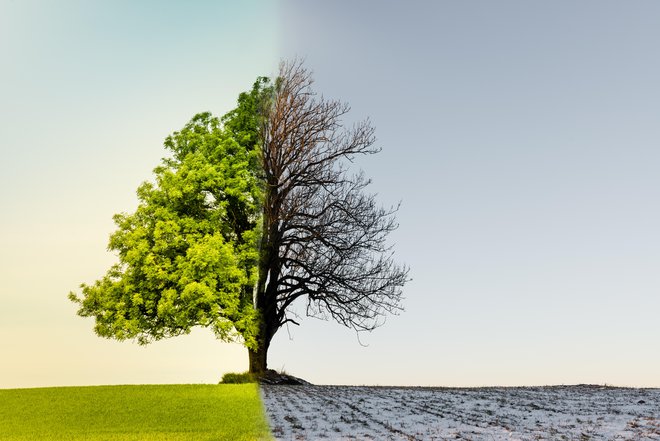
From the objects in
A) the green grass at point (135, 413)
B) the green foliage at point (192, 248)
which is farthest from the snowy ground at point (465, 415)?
the green foliage at point (192, 248)

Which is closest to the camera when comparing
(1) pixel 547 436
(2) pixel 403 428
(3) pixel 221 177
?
(1) pixel 547 436

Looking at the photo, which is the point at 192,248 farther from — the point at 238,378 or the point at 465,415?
the point at 465,415

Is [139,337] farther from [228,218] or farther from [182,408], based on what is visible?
[182,408]

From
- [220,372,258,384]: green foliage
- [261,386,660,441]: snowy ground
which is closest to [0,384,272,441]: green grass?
[261,386,660,441]: snowy ground

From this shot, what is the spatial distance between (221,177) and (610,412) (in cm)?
1763

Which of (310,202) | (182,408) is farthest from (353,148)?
(182,408)

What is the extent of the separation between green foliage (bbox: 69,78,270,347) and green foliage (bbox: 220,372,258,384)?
1822mm

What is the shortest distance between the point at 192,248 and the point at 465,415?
1404 cm

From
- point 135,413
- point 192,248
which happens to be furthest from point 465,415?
point 192,248

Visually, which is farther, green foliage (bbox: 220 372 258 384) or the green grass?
green foliage (bbox: 220 372 258 384)

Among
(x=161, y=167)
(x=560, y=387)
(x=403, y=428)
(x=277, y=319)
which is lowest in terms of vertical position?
(x=403, y=428)

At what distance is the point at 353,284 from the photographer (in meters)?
31.1

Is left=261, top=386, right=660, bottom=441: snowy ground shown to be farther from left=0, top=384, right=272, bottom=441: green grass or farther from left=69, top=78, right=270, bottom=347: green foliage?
left=69, top=78, right=270, bottom=347: green foliage

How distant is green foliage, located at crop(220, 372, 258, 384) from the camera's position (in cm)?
2956
